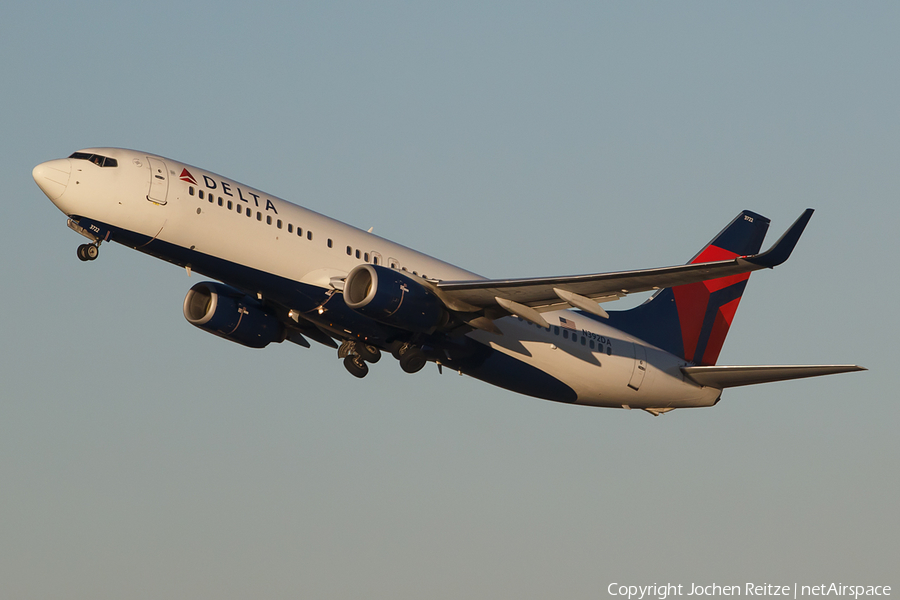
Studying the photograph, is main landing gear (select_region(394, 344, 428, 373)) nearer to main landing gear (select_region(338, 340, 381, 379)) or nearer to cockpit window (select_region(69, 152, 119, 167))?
main landing gear (select_region(338, 340, 381, 379))

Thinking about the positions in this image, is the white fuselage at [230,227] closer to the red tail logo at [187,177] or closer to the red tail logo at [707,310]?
the red tail logo at [187,177]

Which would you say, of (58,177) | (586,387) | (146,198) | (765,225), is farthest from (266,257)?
(765,225)

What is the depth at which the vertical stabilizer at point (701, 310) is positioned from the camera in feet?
152

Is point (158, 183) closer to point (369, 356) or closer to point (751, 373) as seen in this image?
point (369, 356)

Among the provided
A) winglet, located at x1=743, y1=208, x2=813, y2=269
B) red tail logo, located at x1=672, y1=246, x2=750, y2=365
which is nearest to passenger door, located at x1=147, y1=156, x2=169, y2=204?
winglet, located at x1=743, y1=208, x2=813, y2=269

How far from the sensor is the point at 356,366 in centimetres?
4022

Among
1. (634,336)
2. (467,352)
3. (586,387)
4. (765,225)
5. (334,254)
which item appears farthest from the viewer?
(765,225)

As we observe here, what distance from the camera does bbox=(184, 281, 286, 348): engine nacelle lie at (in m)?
39.7

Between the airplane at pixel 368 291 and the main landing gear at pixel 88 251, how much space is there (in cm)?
3

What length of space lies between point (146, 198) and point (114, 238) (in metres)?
1.67

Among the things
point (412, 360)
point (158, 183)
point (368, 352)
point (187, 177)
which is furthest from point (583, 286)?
point (158, 183)

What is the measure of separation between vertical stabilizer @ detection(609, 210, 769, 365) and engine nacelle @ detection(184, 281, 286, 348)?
555 inches

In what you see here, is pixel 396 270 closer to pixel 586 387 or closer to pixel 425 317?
pixel 425 317

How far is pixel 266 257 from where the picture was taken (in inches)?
1393
